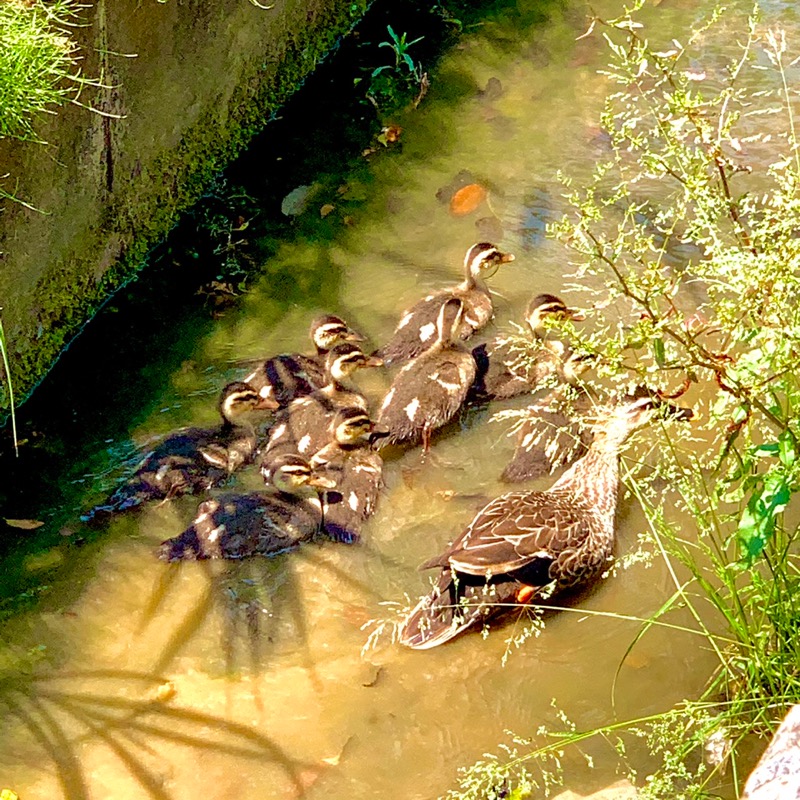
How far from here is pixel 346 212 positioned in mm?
5348

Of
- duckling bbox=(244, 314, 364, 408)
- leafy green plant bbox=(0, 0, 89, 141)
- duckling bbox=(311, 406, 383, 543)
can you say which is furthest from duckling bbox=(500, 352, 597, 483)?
leafy green plant bbox=(0, 0, 89, 141)

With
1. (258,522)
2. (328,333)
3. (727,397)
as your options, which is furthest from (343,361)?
(727,397)

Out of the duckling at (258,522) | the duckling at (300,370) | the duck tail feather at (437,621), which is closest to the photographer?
the duck tail feather at (437,621)

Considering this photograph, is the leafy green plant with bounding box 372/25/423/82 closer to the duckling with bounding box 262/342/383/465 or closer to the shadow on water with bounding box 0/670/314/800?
the duckling with bounding box 262/342/383/465

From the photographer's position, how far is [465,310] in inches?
186

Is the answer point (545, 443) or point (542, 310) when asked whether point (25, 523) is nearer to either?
point (545, 443)

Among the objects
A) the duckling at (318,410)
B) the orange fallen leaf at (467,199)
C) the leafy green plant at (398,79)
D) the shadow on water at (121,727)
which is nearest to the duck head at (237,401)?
the duckling at (318,410)

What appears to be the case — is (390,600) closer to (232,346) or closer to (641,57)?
(232,346)

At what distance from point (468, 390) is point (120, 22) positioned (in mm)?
1989

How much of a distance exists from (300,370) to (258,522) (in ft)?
2.65

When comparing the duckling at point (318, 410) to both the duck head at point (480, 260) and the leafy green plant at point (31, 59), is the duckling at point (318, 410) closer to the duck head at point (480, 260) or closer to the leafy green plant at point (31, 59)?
the duck head at point (480, 260)

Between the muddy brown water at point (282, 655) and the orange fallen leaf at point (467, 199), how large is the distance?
68cm

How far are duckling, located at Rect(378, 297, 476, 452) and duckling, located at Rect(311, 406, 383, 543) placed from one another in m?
0.11

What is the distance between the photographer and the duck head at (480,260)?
4.79 metres
